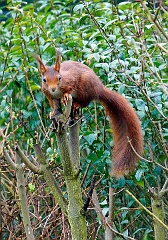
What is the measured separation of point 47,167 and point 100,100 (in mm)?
1101

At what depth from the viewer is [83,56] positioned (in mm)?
3740

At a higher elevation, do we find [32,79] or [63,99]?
[32,79]

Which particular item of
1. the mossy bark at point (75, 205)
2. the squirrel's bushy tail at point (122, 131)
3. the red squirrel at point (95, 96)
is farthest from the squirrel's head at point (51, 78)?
the mossy bark at point (75, 205)

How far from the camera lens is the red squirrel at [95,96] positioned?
2.88 m

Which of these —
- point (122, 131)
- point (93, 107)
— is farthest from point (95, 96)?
point (93, 107)

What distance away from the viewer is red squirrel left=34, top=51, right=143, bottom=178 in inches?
113

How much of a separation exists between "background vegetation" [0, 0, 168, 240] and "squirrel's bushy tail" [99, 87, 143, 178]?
72 millimetres

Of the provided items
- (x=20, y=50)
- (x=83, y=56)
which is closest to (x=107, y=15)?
(x=83, y=56)

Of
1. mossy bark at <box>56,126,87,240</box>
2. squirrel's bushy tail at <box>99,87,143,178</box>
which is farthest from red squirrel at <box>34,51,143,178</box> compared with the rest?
mossy bark at <box>56,126,87,240</box>

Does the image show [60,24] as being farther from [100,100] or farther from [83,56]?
[100,100]

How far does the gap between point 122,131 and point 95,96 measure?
255mm

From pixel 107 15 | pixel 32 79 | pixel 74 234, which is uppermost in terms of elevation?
pixel 107 15

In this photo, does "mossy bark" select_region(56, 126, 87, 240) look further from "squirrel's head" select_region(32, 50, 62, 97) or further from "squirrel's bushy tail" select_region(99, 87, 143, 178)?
"squirrel's head" select_region(32, 50, 62, 97)

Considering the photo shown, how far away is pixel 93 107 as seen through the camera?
3527 millimetres
